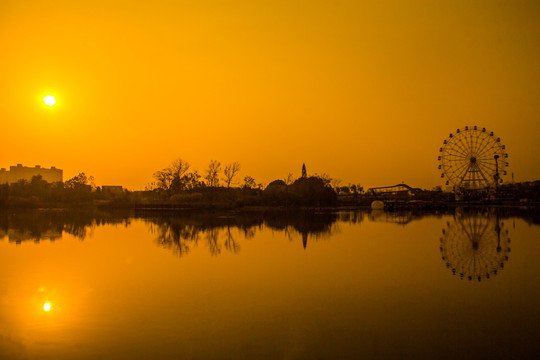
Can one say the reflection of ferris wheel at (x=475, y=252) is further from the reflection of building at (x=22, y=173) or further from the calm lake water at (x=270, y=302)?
the reflection of building at (x=22, y=173)

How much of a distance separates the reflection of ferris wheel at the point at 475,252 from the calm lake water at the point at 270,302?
0.09 metres

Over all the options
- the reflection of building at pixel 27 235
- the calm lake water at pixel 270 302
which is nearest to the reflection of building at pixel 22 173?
the reflection of building at pixel 27 235

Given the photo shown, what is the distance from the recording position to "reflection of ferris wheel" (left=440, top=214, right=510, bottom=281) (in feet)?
53.0

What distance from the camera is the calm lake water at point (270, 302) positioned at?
8336mm

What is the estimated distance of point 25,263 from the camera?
17.5 meters

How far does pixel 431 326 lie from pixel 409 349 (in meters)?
1.59

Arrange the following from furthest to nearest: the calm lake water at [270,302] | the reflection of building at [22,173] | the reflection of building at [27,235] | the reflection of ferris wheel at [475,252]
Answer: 1. the reflection of building at [22,173]
2. the reflection of building at [27,235]
3. the reflection of ferris wheel at [475,252]
4. the calm lake water at [270,302]

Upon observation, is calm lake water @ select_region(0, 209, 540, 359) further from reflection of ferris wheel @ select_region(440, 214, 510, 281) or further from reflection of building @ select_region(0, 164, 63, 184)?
reflection of building @ select_region(0, 164, 63, 184)

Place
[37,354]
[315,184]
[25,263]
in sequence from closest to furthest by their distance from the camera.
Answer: [37,354] → [25,263] → [315,184]

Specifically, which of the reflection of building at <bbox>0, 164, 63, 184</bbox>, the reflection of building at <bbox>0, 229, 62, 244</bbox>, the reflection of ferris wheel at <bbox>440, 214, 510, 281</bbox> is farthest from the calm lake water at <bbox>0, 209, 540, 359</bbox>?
the reflection of building at <bbox>0, 164, 63, 184</bbox>

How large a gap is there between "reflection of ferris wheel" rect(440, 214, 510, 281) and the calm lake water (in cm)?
9

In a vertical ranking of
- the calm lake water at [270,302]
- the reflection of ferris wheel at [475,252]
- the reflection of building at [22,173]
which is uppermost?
the reflection of building at [22,173]

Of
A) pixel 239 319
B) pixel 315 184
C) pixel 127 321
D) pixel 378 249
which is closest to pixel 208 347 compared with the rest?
pixel 239 319

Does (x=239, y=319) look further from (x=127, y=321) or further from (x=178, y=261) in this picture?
(x=178, y=261)
